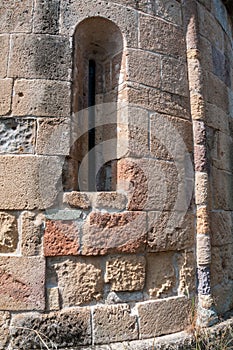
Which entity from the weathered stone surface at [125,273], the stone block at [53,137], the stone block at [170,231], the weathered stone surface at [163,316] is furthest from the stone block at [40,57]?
the weathered stone surface at [163,316]

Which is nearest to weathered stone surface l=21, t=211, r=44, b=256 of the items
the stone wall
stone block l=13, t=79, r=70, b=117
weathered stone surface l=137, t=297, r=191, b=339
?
the stone wall

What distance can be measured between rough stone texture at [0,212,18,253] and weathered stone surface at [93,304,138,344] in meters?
0.73

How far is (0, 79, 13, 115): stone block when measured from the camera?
2674mm

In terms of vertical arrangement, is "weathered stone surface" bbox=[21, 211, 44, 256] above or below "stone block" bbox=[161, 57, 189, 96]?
below

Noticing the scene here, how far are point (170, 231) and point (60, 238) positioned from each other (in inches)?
33.1

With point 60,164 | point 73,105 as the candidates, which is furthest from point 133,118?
point 60,164

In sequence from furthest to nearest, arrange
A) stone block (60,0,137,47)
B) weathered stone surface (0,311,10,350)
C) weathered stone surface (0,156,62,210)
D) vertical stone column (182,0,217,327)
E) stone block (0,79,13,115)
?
vertical stone column (182,0,217,327)
stone block (60,0,137,47)
stone block (0,79,13,115)
weathered stone surface (0,156,62,210)
weathered stone surface (0,311,10,350)

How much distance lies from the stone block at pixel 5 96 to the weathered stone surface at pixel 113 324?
154 centimetres

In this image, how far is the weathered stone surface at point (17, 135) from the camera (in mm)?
2637

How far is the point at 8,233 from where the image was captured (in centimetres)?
255

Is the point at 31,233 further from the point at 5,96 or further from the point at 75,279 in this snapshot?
the point at 5,96

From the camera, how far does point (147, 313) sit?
8.78ft

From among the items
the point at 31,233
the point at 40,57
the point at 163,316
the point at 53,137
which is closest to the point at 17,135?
the point at 53,137

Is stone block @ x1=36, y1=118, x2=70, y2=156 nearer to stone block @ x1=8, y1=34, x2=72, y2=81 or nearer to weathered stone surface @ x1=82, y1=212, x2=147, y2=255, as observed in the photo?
stone block @ x1=8, y1=34, x2=72, y2=81
